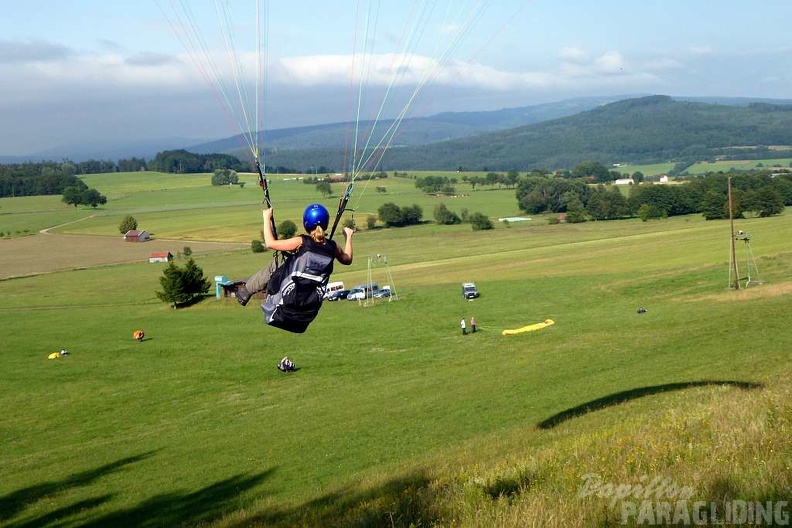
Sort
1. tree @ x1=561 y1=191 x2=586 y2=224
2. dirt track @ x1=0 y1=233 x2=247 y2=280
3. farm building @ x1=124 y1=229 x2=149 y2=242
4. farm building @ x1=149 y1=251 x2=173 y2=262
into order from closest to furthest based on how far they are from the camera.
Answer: dirt track @ x1=0 y1=233 x2=247 y2=280 < farm building @ x1=149 y1=251 x2=173 y2=262 < farm building @ x1=124 y1=229 x2=149 y2=242 < tree @ x1=561 y1=191 x2=586 y2=224

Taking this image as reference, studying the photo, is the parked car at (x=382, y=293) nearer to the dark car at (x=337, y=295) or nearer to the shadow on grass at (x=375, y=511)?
the dark car at (x=337, y=295)

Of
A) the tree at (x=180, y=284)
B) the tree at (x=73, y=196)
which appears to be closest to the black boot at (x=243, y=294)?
the tree at (x=180, y=284)

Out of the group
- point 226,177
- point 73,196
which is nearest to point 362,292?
point 73,196

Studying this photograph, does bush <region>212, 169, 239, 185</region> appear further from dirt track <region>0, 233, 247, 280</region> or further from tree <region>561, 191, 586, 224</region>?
tree <region>561, 191, 586, 224</region>

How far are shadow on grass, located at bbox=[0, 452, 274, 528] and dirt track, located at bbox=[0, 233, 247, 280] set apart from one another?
5865 cm

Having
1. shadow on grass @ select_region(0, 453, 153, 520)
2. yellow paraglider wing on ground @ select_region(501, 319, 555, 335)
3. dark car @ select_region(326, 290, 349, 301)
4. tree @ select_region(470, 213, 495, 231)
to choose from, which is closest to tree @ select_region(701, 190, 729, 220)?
tree @ select_region(470, 213, 495, 231)

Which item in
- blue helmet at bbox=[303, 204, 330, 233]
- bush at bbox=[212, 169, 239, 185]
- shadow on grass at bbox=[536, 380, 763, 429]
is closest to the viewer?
blue helmet at bbox=[303, 204, 330, 233]

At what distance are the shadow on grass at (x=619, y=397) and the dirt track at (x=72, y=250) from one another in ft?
209

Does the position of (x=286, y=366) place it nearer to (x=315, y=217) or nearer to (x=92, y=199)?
(x=315, y=217)

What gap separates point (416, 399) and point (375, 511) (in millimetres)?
14594

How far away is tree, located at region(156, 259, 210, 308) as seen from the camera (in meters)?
50.5

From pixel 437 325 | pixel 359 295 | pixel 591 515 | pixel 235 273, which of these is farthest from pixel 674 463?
pixel 235 273

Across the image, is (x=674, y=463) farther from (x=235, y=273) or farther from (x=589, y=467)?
(x=235, y=273)

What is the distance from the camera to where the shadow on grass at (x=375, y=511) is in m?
6.89
